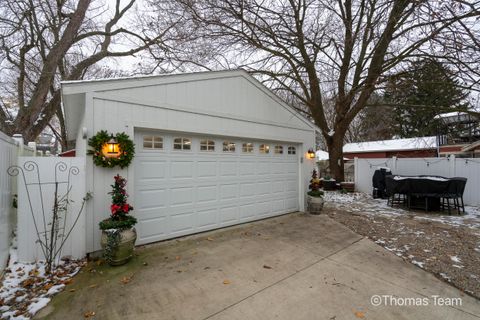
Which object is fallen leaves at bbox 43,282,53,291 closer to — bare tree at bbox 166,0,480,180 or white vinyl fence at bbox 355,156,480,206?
bare tree at bbox 166,0,480,180

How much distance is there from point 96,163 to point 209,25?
21.0 feet

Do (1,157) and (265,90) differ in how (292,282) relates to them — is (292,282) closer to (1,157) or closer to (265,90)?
(1,157)

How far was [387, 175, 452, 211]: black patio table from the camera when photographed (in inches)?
277

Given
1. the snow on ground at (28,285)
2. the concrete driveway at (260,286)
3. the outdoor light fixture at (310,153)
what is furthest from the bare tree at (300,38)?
the snow on ground at (28,285)

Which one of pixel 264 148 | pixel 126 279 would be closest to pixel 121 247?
pixel 126 279

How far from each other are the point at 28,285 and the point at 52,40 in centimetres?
1225

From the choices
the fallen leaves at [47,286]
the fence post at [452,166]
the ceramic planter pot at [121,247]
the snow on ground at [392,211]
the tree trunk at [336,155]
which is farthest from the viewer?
the tree trunk at [336,155]

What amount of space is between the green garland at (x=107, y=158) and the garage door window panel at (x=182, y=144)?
918 millimetres

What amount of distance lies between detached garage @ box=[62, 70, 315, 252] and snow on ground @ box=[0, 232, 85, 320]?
518mm

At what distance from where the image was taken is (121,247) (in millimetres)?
3537

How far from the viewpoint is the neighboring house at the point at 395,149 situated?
709 inches

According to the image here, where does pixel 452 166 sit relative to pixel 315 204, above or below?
above

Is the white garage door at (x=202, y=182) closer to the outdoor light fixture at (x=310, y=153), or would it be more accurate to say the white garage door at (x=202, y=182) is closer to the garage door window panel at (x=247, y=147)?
the garage door window panel at (x=247, y=147)

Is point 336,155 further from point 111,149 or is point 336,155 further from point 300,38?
point 111,149
